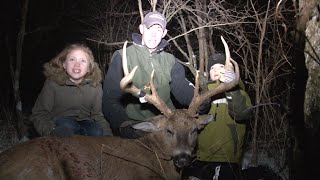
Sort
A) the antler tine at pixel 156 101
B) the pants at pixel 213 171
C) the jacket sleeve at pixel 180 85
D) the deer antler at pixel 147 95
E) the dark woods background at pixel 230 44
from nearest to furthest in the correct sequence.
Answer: the deer antler at pixel 147 95
the antler tine at pixel 156 101
the dark woods background at pixel 230 44
the pants at pixel 213 171
the jacket sleeve at pixel 180 85

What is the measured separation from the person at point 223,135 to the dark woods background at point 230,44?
13.0 inches

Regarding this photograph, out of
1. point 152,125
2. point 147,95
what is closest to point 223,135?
point 152,125

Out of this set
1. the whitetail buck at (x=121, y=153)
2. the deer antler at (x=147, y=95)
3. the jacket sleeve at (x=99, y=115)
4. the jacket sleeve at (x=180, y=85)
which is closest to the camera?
the whitetail buck at (x=121, y=153)

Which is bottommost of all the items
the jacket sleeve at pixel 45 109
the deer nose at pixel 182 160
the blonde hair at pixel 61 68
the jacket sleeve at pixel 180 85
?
the deer nose at pixel 182 160

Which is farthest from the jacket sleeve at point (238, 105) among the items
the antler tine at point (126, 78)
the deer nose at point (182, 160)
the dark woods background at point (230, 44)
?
the antler tine at point (126, 78)

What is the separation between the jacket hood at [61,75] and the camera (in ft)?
18.9

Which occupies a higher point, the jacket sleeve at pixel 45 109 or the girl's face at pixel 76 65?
the girl's face at pixel 76 65

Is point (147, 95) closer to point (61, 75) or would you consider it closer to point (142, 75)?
point (142, 75)

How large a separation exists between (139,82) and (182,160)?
130 cm

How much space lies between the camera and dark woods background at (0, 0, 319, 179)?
17.8 feet

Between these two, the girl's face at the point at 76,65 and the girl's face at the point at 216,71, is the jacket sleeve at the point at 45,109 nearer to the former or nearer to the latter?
the girl's face at the point at 76,65

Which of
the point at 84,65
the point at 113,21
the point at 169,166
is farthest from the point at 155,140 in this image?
the point at 113,21

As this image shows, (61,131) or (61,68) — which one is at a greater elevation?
(61,68)

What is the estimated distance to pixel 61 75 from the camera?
228 inches
